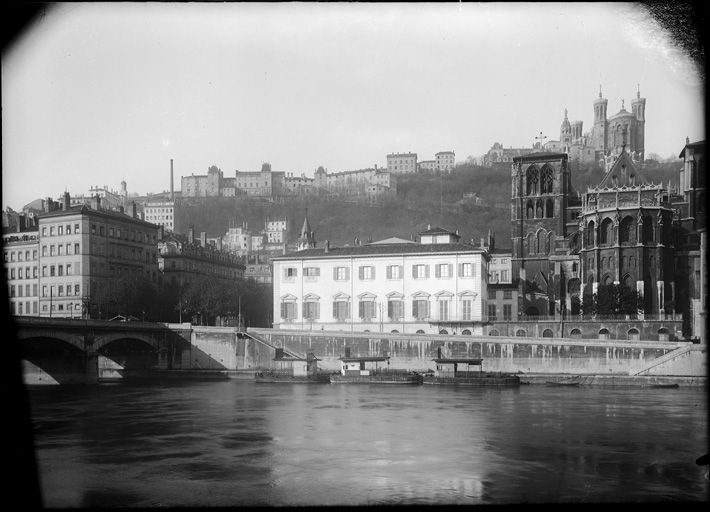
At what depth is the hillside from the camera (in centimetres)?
10612

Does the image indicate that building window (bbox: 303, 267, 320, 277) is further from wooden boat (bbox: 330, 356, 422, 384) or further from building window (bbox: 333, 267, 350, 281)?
wooden boat (bbox: 330, 356, 422, 384)

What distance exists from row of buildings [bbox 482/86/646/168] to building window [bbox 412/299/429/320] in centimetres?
3848

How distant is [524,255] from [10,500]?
69616 mm

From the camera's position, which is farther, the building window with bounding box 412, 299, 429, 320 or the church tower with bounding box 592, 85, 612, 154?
the church tower with bounding box 592, 85, 612, 154

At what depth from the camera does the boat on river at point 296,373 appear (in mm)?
49281

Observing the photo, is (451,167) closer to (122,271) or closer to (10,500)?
(122,271)

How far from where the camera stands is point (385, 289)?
186 feet

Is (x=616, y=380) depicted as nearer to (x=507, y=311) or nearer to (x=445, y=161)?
(x=507, y=311)

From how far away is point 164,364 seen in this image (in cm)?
5519

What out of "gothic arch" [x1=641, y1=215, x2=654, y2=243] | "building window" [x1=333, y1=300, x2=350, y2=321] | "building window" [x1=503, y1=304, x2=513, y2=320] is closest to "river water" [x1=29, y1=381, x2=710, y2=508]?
"building window" [x1=333, y1=300, x2=350, y2=321]

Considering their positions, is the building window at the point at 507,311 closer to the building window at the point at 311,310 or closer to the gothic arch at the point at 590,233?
the gothic arch at the point at 590,233

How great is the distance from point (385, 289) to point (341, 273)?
3.49m

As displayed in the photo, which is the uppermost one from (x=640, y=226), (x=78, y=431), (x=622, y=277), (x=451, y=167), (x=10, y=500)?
(x=451, y=167)

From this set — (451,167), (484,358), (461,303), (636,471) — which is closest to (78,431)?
(636,471)
